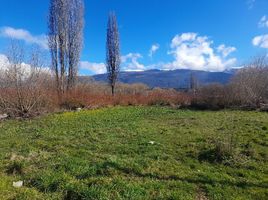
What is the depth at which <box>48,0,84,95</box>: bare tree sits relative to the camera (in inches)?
1001

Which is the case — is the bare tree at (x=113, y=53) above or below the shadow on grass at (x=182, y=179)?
above

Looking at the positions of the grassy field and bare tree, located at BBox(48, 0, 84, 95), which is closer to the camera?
the grassy field

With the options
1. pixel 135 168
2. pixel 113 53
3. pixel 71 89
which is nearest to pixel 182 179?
pixel 135 168

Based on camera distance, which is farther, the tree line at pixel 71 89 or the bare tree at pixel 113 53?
the bare tree at pixel 113 53

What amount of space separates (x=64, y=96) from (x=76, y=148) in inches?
553

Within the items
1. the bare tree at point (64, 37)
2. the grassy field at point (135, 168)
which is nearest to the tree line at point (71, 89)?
the bare tree at point (64, 37)

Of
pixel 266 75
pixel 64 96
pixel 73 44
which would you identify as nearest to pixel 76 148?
pixel 64 96

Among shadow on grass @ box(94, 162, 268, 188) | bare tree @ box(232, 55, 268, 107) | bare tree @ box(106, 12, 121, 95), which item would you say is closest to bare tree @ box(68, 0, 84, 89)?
bare tree @ box(106, 12, 121, 95)

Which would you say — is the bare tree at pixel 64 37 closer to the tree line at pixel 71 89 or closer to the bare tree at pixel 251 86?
the tree line at pixel 71 89

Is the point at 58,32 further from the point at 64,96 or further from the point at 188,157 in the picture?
the point at 188,157

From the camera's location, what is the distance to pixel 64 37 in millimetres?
25828

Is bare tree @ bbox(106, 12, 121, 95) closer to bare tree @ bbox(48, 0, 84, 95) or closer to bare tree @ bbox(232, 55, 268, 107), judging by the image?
bare tree @ bbox(48, 0, 84, 95)

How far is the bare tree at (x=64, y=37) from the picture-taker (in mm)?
25438

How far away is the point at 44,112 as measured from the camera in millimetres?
17797
